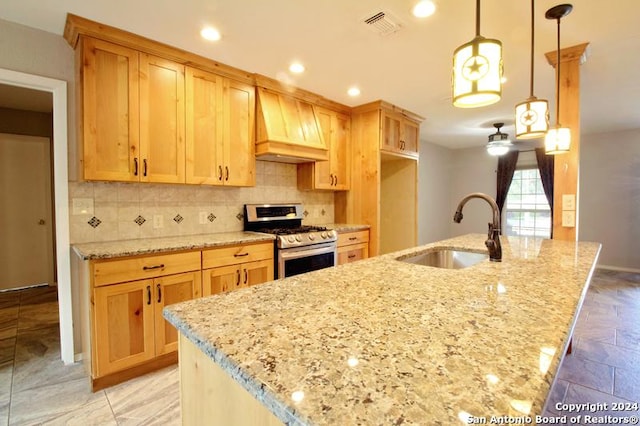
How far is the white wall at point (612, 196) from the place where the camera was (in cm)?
516

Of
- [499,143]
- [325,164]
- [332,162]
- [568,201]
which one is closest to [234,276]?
[325,164]

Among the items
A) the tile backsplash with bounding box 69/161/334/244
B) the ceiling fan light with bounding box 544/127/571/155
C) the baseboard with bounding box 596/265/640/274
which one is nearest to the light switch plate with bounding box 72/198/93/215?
the tile backsplash with bounding box 69/161/334/244

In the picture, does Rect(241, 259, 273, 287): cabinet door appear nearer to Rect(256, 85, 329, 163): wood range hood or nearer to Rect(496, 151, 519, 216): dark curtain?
Rect(256, 85, 329, 163): wood range hood

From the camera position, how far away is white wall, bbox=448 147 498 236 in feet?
21.5

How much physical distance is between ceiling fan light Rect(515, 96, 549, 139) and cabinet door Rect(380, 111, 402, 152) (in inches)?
76.8

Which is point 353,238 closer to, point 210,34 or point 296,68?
point 296,68

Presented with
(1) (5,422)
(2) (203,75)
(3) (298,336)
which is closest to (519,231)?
(2) (203,75)

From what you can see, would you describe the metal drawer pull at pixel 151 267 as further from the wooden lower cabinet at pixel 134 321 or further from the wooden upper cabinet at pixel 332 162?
the wooden upper cabinet at pixel 332 162

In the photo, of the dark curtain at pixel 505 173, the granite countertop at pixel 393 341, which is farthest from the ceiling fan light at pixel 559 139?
the dark curtain at pixel 505 173

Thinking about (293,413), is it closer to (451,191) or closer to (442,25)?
(442,25)

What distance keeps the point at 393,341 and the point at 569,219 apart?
2.48 m

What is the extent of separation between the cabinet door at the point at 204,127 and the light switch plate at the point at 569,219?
9.26 feet

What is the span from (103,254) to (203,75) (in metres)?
1.64

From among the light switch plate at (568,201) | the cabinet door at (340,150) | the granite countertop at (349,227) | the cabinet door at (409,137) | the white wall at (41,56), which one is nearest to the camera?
A: the white wall at (41,56)
